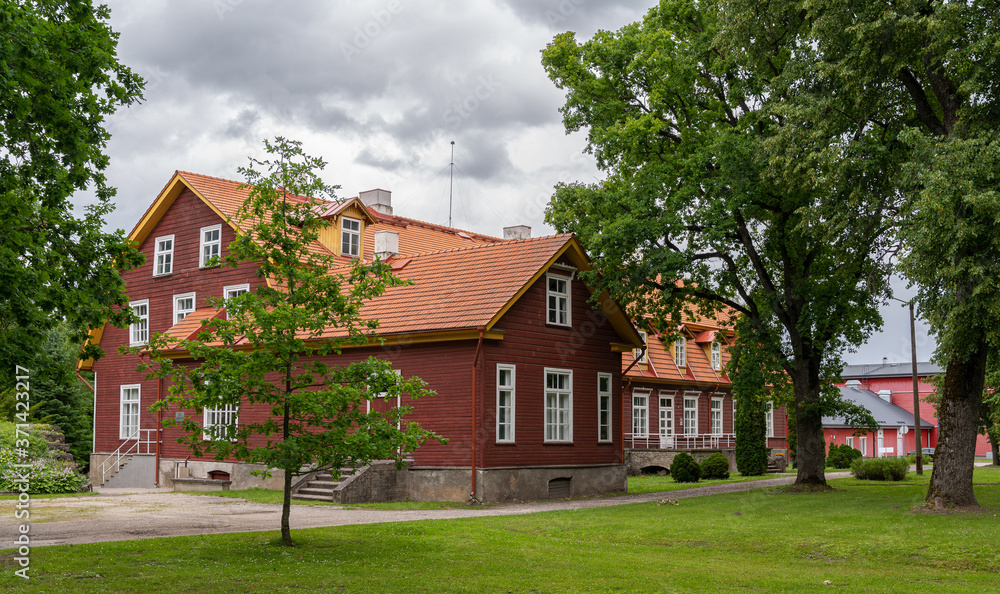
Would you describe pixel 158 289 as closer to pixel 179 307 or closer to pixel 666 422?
pixel 179 307

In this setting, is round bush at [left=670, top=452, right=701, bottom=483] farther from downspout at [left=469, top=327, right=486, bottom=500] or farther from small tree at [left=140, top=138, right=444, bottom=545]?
small tree at [left=140, top=138, right=444, bottom=545]

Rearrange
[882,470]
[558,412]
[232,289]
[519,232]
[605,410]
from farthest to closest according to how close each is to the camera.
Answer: [519,232]
[882,470]
[232,289]
[605,410]
[558,412]

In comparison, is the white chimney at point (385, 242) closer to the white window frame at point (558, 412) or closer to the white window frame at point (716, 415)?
the white window frame at point (558, 412)

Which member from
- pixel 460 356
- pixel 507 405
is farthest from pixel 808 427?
pixel 460 356

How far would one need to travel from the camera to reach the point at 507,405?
25.1 meters

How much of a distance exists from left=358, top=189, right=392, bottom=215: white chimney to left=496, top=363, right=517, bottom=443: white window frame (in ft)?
58.4

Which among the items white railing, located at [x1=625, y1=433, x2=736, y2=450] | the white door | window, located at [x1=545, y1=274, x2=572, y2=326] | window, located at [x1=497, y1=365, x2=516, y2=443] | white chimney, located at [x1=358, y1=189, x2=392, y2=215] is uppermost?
white chimney, located at [x1=358, y1=189, x2=392, y2=215]

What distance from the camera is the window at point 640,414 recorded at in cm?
4094

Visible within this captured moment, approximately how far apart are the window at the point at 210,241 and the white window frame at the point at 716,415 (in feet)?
83.1

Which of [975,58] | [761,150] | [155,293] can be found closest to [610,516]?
[761,150]

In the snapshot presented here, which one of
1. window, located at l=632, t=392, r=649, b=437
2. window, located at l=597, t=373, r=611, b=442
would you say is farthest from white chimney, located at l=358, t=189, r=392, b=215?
window, located at l=597, t=373, r=611, b=442

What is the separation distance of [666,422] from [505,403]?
63.2 feet

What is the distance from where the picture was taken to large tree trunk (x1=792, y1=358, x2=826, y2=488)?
89.1ft

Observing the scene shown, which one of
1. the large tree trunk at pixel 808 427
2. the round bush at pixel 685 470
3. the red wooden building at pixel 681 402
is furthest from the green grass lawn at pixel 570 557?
the red wooden building at pixel 681 402
